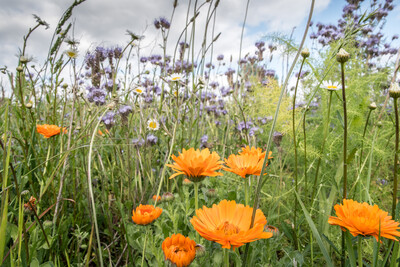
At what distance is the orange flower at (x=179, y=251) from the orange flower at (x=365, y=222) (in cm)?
33

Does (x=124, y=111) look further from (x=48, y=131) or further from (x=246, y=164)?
(x=246, y=164)

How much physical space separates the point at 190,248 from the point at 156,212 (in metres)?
0.22

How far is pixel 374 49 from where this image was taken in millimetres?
3494

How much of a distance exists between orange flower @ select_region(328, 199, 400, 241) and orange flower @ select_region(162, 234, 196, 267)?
334 mm

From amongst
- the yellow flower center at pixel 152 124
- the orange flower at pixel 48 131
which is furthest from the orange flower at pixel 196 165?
the yellow flower center at pixel 152 124

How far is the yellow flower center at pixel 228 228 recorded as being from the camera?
531mm

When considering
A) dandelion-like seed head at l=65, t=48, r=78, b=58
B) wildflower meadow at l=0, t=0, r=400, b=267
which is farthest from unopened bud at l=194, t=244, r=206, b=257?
dandelion-like seed head at l=65, t=48, r=78, b=58

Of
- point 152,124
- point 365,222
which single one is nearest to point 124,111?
point 152,124

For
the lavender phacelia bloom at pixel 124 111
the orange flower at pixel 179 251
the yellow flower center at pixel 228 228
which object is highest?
the lavender phacelia bloom at pixel 124 111

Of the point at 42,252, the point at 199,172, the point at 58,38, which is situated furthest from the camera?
the point at 58,38

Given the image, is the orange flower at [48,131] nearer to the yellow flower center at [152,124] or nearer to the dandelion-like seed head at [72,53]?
the dandelion-like seed head at [72,53]

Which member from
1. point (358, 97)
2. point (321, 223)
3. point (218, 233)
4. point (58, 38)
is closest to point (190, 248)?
point (218, 233)

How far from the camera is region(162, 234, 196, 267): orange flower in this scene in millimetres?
545

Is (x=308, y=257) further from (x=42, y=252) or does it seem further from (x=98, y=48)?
(x=98, y=48)
